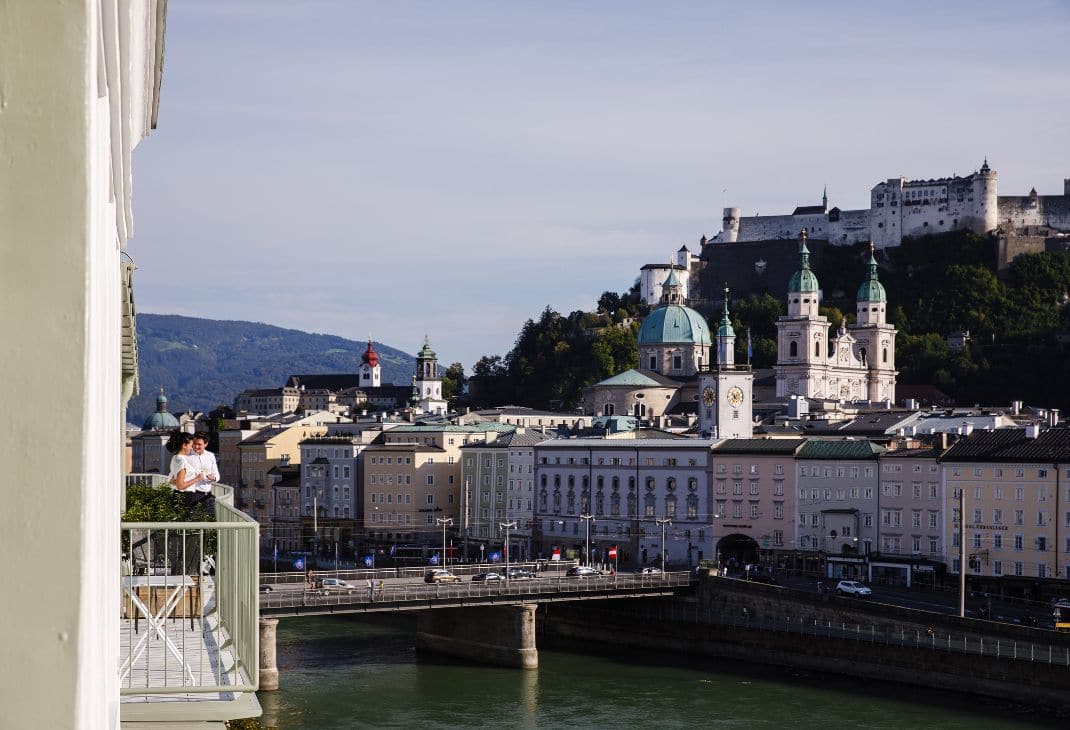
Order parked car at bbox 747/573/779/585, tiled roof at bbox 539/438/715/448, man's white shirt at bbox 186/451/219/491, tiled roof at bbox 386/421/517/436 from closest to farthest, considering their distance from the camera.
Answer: man's white shirt at bbox 186/451/219/491, parked car at bbox 747/573/779/585, tiled roof at bbox 539/438/715/448, tiled roof at bbox 386/421/517/436

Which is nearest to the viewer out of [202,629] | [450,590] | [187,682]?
[187,682]

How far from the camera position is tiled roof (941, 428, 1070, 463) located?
1841 inches

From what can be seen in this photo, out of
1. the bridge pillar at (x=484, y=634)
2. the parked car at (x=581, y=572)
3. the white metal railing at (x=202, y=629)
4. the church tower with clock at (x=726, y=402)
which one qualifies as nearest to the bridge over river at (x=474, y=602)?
the bridge pillar at (x=484, y=634)

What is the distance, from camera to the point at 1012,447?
48.1 metres

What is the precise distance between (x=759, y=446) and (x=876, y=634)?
20503mm

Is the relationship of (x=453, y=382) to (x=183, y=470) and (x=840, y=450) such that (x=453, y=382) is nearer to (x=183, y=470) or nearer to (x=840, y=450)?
(x=840, y=450)

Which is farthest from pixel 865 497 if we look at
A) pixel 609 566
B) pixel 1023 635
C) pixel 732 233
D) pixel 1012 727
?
pixel 732 233

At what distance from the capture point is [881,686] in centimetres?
3616

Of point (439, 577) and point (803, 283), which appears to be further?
point (803, 283)

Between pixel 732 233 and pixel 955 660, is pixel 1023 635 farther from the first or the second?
pixel 732 233

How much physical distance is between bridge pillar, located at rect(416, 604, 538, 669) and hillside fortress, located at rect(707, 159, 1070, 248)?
226 feet

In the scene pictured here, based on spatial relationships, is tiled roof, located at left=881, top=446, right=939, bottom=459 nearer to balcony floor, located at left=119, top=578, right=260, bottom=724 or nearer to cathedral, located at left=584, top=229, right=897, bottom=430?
cathedral, located at left=584, top=229, right=897, bottom=430

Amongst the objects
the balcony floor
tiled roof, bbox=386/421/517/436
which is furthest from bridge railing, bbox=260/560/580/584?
the balcony floor

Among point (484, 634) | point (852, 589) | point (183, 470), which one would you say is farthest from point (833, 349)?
point (183, 470)
